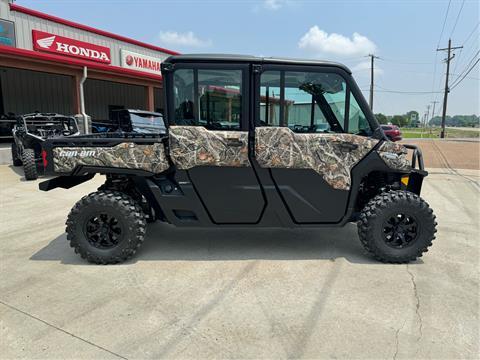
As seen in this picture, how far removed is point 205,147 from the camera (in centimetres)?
354

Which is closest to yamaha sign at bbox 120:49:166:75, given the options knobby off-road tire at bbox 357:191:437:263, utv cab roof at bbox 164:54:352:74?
utv cab roof at bbox 164:54:352:74

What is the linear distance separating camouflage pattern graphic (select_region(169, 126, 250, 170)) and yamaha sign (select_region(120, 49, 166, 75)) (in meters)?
17.6

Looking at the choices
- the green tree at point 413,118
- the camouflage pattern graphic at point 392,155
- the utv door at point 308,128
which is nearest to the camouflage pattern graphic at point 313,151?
the utv door at point 308,128

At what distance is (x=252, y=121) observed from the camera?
11.7ft

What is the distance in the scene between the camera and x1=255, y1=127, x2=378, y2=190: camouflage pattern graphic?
3555 mm

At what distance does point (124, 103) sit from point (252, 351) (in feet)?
78.8

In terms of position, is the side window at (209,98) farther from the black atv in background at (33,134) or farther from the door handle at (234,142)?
the black atv in background at (33,134)

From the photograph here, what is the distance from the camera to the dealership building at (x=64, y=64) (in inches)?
525

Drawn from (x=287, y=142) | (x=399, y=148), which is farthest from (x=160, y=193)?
(x=399, y=148)

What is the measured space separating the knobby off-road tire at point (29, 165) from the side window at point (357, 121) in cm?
857

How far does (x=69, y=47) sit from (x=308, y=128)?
16394mm

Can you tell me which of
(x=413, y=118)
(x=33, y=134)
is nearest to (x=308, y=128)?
(x=33, y=134)

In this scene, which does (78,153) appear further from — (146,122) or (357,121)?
(146,122)

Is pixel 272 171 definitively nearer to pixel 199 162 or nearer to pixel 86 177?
pixel 199 162
